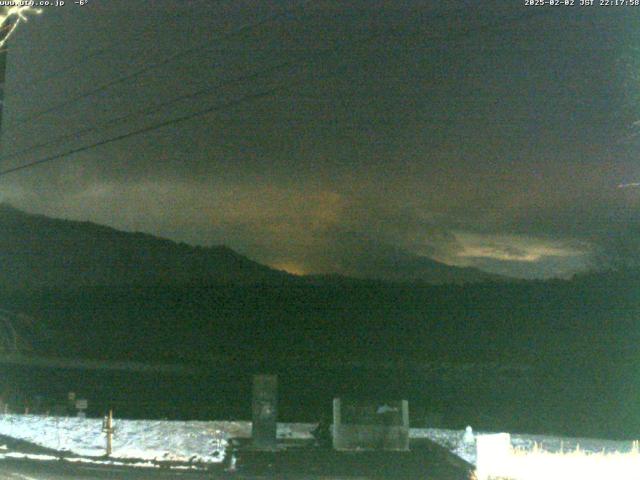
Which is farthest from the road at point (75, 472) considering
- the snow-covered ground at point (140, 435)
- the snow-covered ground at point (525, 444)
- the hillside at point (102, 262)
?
the hillside at point (102, 262)

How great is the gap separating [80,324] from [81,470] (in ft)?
260

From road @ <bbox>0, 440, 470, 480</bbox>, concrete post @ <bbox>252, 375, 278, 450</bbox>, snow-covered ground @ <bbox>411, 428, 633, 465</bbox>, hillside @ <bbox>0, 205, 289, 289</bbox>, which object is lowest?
road @ <bbox>0, 440, 470, 480</bbox>

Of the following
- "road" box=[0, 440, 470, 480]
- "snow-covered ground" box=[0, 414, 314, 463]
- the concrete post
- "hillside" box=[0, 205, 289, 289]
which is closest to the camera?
"road" box=[0, 440, 470, 480]

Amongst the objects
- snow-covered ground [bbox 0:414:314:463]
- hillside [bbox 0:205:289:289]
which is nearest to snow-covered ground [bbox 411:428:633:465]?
snow-covered ground [bbox 0:414:314:463]

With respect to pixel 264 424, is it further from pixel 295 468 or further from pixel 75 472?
pixel 75 472

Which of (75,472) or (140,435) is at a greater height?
(140,435)

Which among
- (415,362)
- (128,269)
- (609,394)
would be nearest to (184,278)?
(128,269)

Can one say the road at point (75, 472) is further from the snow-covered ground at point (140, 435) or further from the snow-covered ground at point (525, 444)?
the snow-covered ground at point (525, 444)

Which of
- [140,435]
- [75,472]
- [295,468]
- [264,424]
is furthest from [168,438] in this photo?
[75,472]

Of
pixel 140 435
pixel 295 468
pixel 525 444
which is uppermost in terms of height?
pixel 140 435

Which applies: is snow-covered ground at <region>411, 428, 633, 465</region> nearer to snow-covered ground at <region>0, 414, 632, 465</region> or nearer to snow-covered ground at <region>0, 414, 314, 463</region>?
snow-covered ground at <region>0, 414, 632, 465</region>

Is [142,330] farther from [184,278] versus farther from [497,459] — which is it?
[497,459]

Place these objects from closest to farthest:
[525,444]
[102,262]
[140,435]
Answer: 1. [525,444]
2. [140,435]
3. [102,262]

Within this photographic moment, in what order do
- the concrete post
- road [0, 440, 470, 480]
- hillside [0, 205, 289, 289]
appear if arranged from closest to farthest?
road [0, 440, 470, 480], the concrete post, hillside [0, 205, 289, 289]
